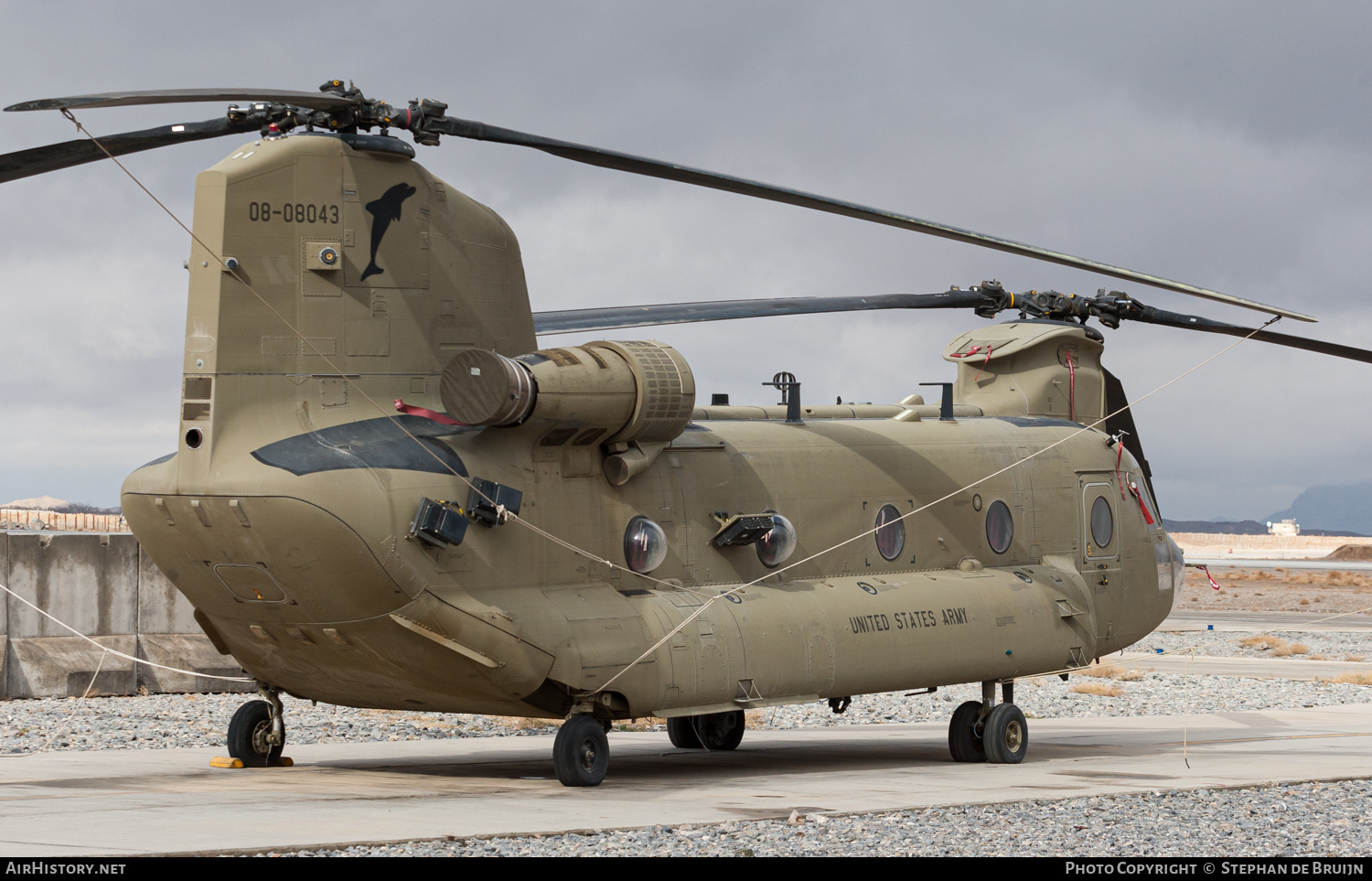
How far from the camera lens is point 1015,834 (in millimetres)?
10617

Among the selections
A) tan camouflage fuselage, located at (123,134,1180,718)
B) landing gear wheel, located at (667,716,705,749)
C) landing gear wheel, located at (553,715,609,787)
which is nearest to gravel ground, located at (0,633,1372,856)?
landing gear wheel, located at (553,715,609,787)

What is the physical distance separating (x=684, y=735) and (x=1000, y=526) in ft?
14.5

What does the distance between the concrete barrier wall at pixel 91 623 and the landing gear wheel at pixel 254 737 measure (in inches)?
275

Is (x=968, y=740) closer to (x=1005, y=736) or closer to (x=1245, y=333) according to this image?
(x=1005, y=736)

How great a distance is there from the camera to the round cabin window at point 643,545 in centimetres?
1400

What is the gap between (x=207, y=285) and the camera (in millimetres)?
12477

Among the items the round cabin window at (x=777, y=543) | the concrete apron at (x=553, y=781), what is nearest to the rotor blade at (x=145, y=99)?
the concrete apron at (x=553, y=781)

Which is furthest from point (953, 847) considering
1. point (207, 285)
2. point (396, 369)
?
point (207, 285)

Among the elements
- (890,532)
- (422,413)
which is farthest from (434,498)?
(890,532)

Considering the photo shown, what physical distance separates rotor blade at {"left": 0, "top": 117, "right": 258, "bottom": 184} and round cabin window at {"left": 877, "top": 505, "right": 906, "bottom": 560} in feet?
25.7

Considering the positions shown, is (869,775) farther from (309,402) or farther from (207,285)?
(207,285)

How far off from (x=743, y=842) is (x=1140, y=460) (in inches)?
445

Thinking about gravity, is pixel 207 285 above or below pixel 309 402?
above

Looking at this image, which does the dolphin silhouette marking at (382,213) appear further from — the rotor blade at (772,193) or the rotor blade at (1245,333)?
the rotor blade at (1245,333)
